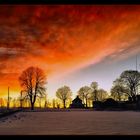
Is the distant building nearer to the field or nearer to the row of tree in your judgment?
the row of tree

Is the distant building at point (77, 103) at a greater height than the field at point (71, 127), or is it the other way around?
the distant building at point (77, 103)

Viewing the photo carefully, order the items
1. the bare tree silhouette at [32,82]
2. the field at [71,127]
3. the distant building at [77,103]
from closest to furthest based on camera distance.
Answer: the field at [71,127]
the bare tree silhouette at [32,82]
the distant building at [77,103]

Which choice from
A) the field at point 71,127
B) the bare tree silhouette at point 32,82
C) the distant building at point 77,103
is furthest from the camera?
the distant building at point 77,103

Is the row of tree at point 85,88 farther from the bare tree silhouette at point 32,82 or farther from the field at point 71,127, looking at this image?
the field at point 71,127

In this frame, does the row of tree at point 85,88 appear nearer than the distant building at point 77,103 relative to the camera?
Yes

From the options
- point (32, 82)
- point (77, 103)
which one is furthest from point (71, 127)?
point (77, 103)

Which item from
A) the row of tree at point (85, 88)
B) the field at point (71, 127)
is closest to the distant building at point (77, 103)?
the row of tree at point (85, 88)

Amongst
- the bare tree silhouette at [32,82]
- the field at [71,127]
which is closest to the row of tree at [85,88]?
the bare tree silhouette at [32,82]

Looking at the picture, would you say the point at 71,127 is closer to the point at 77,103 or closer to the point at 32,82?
the point at 32,82

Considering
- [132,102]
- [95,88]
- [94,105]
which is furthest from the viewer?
[94,105]
